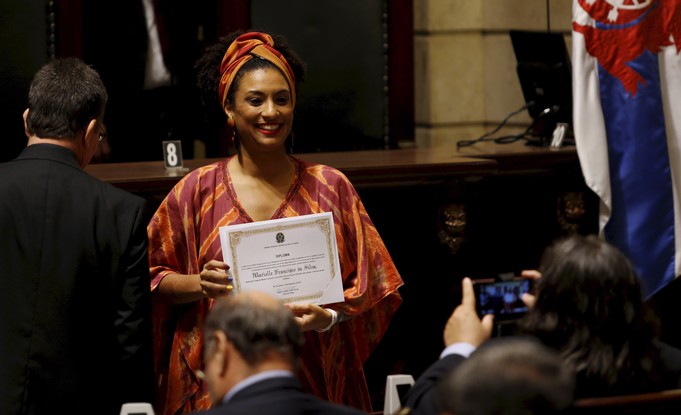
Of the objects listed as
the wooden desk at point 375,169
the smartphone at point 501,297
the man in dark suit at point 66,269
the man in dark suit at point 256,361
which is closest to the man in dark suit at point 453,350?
the man in dark suit at point 256,361

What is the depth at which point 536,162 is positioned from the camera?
528 centimetres

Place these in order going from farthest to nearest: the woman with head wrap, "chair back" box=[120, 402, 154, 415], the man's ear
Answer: the woman with head wrap
the man's ear
"chair back" box=[120, 402, 154, 415]

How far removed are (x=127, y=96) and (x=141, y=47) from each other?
0.26m

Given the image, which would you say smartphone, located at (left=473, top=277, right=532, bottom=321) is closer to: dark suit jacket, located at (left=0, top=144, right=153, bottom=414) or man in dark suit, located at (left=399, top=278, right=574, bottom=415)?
dark suit jacket, located at (left=0, top=144, right=153, bottom=414)

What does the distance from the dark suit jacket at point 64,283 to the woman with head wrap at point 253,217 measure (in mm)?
306

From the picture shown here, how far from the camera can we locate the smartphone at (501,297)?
5.23m

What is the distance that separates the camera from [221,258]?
142 inches

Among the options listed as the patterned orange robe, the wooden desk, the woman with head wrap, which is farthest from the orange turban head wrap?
the wooden desk

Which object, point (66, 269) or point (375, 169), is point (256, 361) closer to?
point (66, 269)

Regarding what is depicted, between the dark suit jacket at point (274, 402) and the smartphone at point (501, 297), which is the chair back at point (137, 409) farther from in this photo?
the smartphone at point (501, 297)

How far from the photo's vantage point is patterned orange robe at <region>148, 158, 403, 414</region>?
3.65 metres

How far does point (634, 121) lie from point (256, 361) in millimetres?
3293

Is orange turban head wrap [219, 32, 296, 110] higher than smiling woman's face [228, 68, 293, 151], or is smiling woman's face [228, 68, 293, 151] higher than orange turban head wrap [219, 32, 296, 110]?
orange turban head wrap [219, 32, 296, 110]

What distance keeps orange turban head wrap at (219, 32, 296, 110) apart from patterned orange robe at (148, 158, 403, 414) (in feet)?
0.78
